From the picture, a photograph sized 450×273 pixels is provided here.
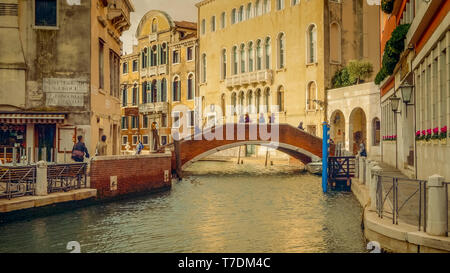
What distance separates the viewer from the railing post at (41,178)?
10523 millimetres

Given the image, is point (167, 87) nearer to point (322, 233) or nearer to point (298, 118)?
point (298, 118)

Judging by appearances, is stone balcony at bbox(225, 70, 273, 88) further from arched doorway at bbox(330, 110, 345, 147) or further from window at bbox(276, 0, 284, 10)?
arched doorway at bbox(330, 110, 345, 147)

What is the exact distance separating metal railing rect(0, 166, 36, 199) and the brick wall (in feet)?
6.23

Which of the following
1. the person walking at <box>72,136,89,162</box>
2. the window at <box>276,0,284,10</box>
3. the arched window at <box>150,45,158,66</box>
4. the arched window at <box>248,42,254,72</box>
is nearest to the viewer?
the person walking at <box>72,136,89,162</box>

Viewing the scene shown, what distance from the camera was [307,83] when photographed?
29.3m

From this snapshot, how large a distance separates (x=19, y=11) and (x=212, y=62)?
69.8ft

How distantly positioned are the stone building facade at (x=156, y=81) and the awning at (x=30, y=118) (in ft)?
33.1

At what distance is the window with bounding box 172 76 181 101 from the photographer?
1282 inches

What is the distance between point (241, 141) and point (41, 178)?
525 inches

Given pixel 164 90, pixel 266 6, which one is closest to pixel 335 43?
pixel 266 6

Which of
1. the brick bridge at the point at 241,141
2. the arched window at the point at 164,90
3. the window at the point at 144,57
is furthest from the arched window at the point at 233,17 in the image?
the brick bridge at the point at 241,141

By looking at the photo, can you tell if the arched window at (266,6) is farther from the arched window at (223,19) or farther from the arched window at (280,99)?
the arched window at (280,99)

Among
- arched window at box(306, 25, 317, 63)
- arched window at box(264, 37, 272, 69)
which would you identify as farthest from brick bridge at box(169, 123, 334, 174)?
arched window at box(264, 37, 272, 69)
